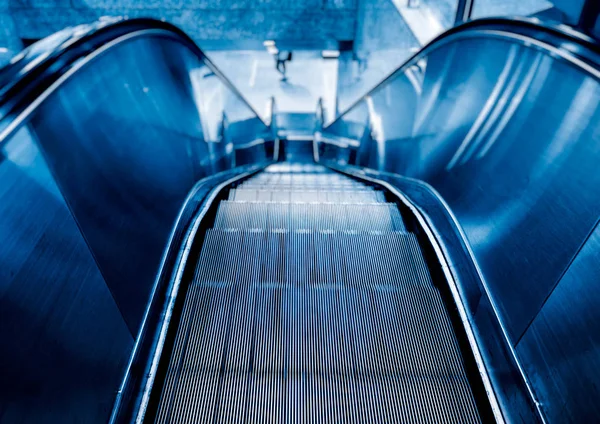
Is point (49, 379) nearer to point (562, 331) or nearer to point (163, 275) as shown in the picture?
point (163, 275)

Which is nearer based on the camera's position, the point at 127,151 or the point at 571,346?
the point at 571,346

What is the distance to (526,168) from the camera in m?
2.90

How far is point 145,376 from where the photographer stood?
2.42 metres

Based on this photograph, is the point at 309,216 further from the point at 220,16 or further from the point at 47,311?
the point at 220,16

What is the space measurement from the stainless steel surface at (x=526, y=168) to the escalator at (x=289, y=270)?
0.01m

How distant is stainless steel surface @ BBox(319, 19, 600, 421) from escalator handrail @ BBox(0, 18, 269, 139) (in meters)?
2.77

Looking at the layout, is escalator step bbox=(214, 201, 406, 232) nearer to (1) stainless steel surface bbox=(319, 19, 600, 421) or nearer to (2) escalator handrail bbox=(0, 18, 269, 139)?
(1) stainless steel surface bbox=(319, 19, 600, 421)

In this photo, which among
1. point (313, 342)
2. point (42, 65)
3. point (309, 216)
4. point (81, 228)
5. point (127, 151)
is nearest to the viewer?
point (81, 228)

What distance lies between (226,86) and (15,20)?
8853mm

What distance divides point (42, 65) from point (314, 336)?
222 cm

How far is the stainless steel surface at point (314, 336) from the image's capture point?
2295 millimetres

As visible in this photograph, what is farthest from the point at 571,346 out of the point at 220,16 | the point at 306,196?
the point at 220,16

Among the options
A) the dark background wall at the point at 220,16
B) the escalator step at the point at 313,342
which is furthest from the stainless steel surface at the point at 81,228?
the dark background wall at the point at 220,16

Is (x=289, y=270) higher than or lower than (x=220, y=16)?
higher
